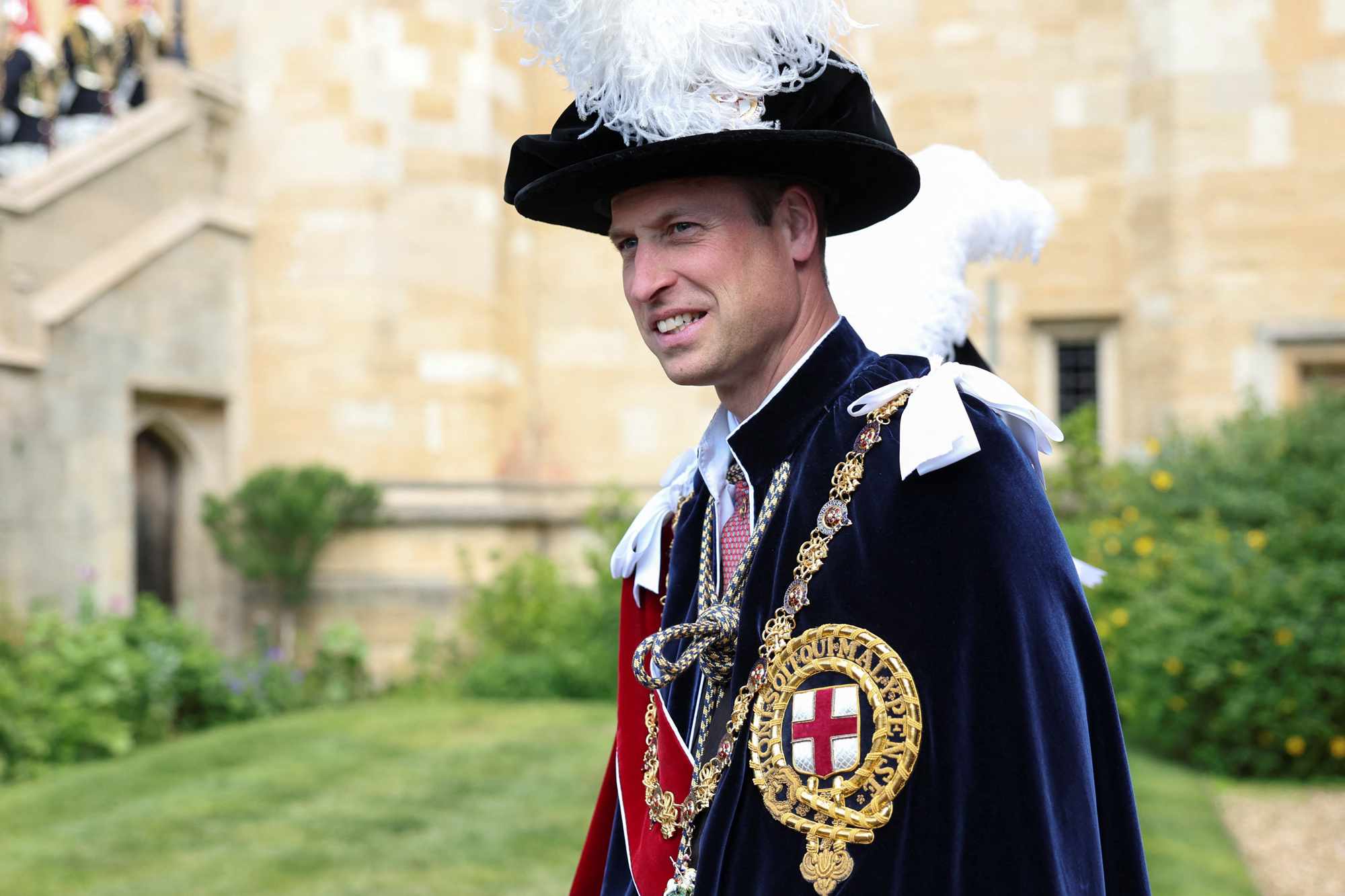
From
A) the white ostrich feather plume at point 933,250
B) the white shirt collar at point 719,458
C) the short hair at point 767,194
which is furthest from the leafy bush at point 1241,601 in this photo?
the short hair at point 767,194

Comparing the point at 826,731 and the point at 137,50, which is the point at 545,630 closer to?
the point at 137,50

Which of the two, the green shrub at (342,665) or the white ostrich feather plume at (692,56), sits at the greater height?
the white ostrich feather plume at (692,56)

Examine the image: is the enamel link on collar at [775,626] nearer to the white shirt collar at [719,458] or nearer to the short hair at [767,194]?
the white shirt collar at [719,458]

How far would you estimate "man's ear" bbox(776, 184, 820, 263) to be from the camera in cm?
200

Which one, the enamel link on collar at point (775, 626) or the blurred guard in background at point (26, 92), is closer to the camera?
the enamel link on collar at point (775, 626)

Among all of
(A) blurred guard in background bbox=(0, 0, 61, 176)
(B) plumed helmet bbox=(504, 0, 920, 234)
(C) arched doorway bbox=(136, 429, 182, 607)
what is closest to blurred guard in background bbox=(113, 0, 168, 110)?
(A) blurred guard in background bbox=(0, 0, 61, 176)

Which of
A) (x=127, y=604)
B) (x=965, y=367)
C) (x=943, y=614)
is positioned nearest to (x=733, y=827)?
(x=943, y=614)

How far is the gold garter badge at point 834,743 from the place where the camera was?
1.66 meters

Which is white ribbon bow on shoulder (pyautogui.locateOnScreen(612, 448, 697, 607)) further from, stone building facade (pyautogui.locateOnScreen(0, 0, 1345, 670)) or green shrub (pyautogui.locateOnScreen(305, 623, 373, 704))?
stone building facade (pyautogui.locateOnScreen(0, 0, 1345, 670))

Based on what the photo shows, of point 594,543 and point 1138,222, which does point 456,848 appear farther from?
point 1138,222

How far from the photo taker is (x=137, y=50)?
13.3m

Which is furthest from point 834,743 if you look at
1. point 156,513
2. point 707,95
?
point 156,513

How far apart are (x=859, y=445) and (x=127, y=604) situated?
933 centimetres

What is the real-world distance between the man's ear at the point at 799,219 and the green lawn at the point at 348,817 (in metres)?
4.14
